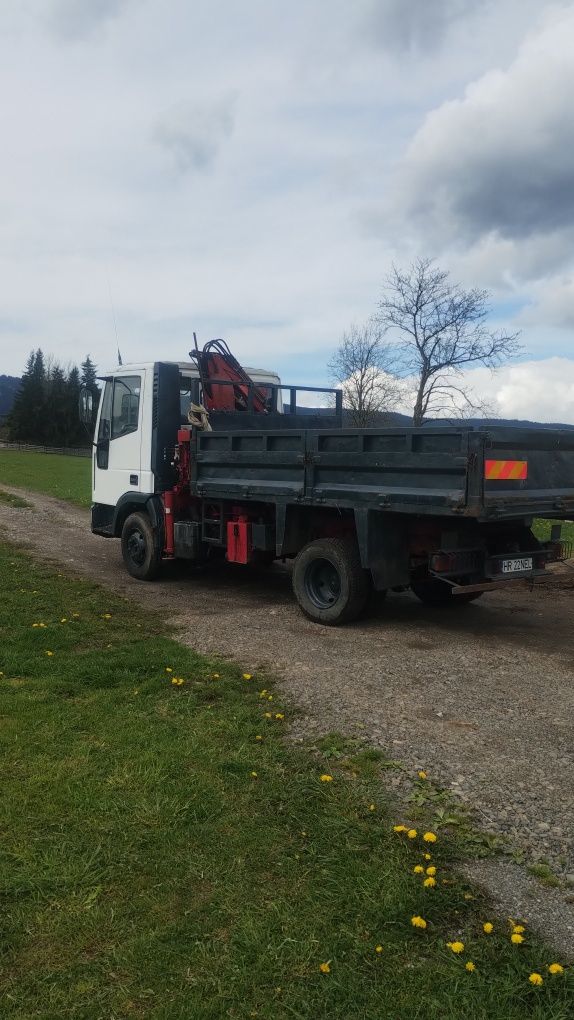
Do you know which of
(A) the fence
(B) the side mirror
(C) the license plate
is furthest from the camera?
(A) the fence

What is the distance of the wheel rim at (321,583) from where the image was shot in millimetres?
8023

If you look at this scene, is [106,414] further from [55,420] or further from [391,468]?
[55,420]

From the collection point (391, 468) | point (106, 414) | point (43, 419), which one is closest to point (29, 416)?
point (43, 419)

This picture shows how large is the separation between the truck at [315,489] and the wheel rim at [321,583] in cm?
Answer: 1

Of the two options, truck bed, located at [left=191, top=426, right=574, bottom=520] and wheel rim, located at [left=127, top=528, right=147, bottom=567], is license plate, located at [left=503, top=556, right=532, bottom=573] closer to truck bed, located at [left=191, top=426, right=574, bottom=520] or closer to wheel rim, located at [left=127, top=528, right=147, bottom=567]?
truck bed, located at [left=191, top=426, right=574, bottom=520]

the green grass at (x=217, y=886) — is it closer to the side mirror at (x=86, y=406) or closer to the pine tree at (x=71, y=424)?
the side mirror at (x=86, y=406)

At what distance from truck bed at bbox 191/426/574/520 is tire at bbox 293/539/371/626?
1.66ft

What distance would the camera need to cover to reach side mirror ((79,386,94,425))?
10.7 metres

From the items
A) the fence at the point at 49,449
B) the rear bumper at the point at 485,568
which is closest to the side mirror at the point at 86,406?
the rear bumper at the point at 485,568

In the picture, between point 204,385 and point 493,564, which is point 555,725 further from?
point 204,385

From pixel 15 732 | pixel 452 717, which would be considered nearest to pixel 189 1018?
pixel 15 732

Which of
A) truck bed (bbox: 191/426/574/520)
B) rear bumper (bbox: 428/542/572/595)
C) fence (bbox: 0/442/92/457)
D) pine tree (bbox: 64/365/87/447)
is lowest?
rear bumper (bbox: 428/542/572/595)

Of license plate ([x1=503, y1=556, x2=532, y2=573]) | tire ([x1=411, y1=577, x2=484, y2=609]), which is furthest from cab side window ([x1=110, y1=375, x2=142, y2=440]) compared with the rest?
license plate ([x1=503, y1=556, x2=532, y2=573])

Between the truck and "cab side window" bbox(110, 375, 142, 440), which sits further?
"cab side window" bbox(110, 375, 142, 440)
